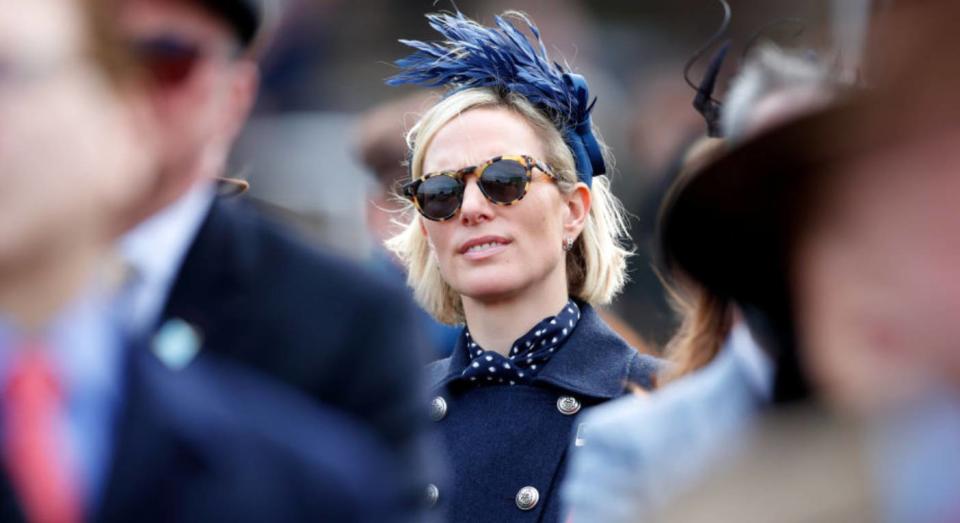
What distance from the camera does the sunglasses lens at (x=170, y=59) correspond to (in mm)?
1554

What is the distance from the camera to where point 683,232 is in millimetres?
1476

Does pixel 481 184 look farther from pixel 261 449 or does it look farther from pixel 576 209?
pixel 261 449

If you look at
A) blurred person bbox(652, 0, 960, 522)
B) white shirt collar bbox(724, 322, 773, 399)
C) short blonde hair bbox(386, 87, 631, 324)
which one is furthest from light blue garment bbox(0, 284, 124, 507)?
short blonde hair bbox(386, 87, 631, 324)

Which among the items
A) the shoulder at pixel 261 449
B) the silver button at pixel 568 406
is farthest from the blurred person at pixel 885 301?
the silver button at pixel 568 406

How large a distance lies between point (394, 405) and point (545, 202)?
1.78 m

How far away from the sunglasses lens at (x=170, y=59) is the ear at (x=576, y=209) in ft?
6.81

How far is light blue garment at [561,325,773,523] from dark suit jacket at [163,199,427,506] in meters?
0.31

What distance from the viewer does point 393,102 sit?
7.02 meters

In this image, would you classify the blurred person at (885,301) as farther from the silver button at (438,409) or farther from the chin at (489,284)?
the silver button at (438,409)

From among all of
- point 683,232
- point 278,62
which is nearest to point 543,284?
point 683,232

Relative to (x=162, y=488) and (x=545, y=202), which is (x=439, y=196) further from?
(x=162, y=488)

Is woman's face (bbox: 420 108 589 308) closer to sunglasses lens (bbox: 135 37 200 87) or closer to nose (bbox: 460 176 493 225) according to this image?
nose (bbox: 460 176 493 225)

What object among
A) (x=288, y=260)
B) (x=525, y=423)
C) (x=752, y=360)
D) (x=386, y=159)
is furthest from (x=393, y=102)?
(x=752, y=360)

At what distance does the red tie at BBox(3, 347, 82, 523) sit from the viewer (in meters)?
1.01
